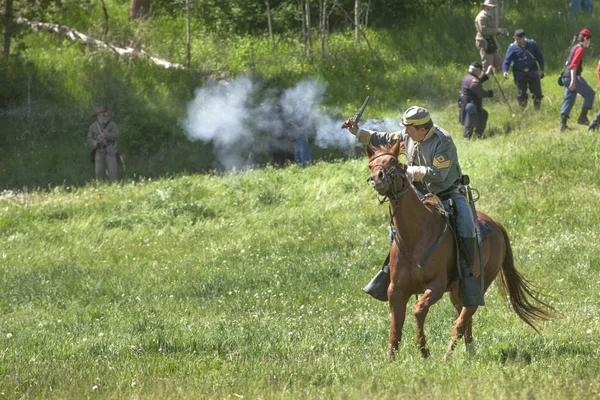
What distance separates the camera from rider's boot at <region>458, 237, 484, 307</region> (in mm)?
9312

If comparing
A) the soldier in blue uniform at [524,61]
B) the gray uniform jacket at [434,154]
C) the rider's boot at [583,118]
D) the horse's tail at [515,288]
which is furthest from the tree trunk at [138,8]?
the gray uniform jacket at [434,154]

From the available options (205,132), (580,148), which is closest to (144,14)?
(205,132)

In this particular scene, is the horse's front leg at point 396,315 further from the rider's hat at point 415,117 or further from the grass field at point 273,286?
the rider's hat at point 415,117

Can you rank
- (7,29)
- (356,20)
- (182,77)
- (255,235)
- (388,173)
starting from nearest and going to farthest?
(388,173) → (255,235) → (7,29) → (182,77) → (356,20)

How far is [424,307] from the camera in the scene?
29.0 ft

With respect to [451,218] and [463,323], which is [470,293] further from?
[451,218]

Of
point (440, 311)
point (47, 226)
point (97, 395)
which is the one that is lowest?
point (47, 226)

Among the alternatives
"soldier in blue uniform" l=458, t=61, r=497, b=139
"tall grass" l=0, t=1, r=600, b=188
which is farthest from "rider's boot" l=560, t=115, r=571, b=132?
"soldier in blue uniform" l=458, t=61, r=497, b=139

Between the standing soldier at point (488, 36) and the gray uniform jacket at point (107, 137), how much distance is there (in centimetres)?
937

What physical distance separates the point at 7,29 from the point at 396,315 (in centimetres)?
2189

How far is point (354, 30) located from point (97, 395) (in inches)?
943

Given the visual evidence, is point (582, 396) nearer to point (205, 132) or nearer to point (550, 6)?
A: point (205, 132)

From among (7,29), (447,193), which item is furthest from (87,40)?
(447,193)

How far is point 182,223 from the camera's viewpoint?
19.4m
